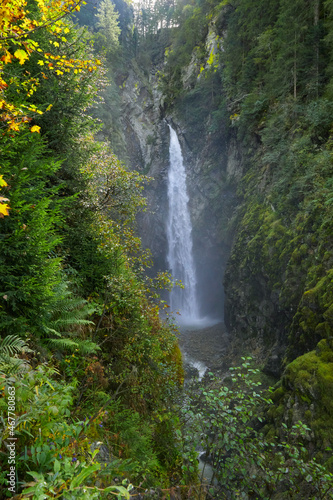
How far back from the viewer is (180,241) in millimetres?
30875

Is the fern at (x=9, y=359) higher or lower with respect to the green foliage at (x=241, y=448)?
higher

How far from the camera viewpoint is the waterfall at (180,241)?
2908 cm

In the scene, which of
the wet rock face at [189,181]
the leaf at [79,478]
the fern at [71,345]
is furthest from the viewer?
the wet rock face at [189,181]

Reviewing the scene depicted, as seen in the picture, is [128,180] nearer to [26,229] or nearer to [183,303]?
[26,229]

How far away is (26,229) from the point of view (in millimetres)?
3521

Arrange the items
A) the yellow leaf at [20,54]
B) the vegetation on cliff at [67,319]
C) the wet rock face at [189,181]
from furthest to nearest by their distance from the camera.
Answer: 1. the wet rock face at [189,181]
2. the yellow leaf at [20,54]
3. the vegetation on cliff at [67,319]

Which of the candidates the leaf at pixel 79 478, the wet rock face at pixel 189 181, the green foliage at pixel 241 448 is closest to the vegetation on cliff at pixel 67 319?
the leaf at pixel 79 478

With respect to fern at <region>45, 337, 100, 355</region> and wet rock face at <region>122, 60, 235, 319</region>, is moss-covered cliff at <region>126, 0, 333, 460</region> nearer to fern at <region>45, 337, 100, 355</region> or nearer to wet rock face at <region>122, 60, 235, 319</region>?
wet rock face at <region>122, 60, 235, 319</region>

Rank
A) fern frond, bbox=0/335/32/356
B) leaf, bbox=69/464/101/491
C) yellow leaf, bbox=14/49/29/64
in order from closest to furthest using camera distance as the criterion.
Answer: leaf, bbox=69/464/101/491
fern frond, bbox=0/335/32/356
yellow leaf, bbox=14/49/29/64

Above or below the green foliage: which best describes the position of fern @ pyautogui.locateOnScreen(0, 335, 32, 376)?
above

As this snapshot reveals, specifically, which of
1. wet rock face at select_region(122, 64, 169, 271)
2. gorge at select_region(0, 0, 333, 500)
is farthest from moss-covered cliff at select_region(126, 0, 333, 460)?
wet rock face at select_region(122, 64, 169, 271)

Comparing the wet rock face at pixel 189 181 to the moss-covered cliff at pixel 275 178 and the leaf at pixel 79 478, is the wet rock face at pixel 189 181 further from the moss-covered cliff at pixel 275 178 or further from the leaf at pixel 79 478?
the leaf at pixel 79 478

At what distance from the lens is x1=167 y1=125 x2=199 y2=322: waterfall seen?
29078 millimetres

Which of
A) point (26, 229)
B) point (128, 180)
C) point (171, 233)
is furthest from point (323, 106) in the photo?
point (171, 233)
